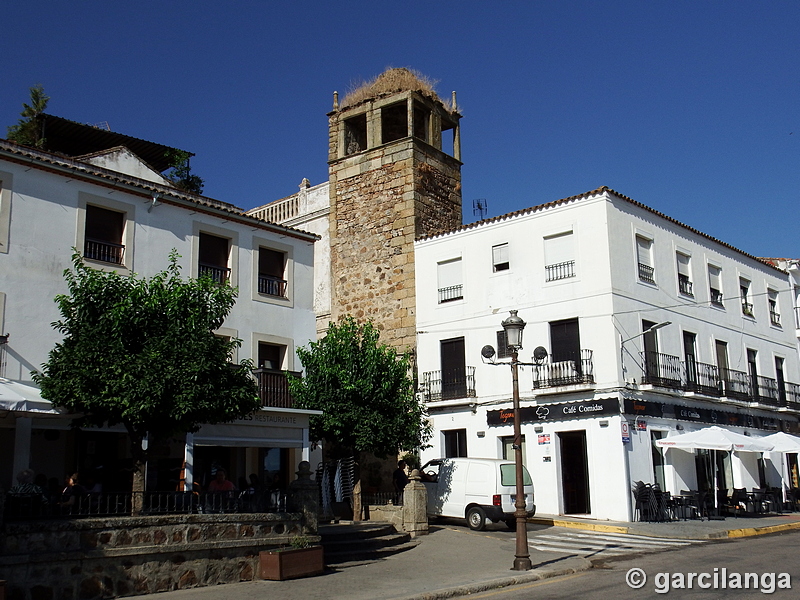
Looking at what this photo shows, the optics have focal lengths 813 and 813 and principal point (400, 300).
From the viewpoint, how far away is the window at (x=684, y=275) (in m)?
28.0

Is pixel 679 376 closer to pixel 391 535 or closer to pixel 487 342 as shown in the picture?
pixel 487 342

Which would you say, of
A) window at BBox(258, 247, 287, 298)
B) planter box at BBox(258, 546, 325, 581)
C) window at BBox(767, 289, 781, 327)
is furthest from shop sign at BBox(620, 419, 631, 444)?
window at BBox(767, 289, 781, 327)

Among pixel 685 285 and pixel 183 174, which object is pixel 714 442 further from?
pixel 183 174

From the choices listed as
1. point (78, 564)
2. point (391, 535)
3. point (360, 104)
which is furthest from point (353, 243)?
point (78, 564)

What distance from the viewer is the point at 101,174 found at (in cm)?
1873

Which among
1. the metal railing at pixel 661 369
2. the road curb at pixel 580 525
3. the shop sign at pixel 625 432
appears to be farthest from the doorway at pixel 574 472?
the metal railing at pixel 661 369

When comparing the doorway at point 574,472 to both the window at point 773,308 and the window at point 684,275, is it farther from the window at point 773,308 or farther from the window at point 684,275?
the window at point 773,308

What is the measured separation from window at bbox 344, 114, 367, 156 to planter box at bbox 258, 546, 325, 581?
20781mm

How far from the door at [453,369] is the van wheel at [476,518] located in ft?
Answer: 21.4

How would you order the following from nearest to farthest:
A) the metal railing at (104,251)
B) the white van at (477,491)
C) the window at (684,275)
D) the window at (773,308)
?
the metal railing at (104,251), the white van at (477,491), the window at (684,275), the window at (773,308)

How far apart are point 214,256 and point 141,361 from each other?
7.91m

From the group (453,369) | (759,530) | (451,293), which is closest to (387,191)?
(451,293)

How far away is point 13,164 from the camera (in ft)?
56.3

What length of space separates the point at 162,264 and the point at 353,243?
40.0 ft
